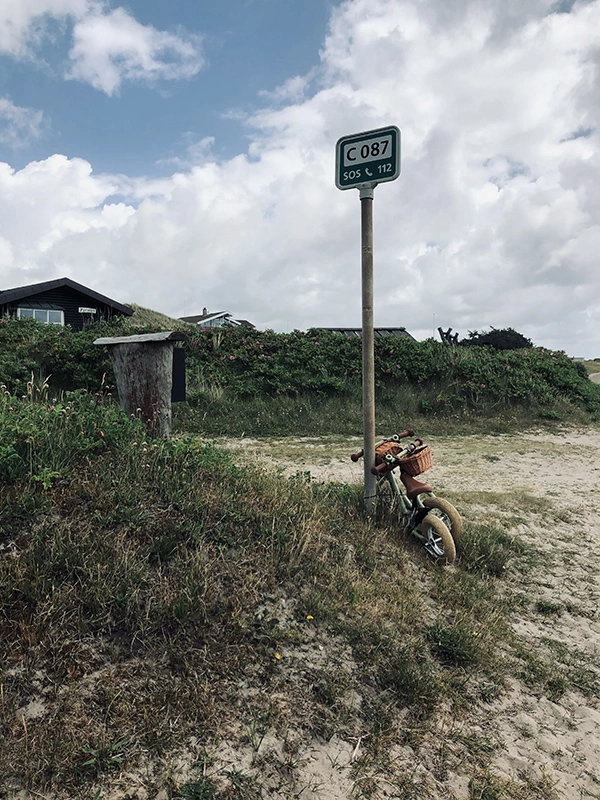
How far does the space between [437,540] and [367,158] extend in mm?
3054

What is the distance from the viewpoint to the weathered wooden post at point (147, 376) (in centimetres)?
517

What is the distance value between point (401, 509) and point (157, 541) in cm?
220

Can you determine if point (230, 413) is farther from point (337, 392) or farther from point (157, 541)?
point (157, 541)

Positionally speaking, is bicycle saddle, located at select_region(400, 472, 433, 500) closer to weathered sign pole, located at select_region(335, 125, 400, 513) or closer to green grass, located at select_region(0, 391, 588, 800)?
weathered sign pole, located at select_region(335, 125, 400, 513)

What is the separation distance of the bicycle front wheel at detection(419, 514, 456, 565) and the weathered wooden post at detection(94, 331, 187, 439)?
2.42 meters

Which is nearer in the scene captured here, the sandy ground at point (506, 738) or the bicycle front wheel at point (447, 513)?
the sandy ground at point (506, 738)

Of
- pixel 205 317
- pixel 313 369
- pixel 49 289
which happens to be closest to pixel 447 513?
pixel 313 369

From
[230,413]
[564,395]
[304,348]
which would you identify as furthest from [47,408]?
[564,395]

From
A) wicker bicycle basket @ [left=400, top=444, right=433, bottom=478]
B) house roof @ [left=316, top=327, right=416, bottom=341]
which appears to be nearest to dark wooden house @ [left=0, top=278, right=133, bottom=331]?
house roof @ [left=316, top=327, right=416, bottom=341]

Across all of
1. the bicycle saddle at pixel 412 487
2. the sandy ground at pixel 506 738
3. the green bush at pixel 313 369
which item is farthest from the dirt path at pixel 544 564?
the green bush at pixel 313 369

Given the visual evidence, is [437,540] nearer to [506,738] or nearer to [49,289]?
[506,738]

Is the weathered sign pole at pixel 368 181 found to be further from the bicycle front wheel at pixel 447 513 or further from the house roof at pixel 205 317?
the house roof at pixel 205 317

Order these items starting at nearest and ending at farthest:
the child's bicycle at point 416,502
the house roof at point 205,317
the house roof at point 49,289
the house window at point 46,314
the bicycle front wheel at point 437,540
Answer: the bicycle front wheel at point 437,540, the child's bicycle at point 416,502, the house roof at point 49,289, the house window at point 46,314, the house roof at point 205,317

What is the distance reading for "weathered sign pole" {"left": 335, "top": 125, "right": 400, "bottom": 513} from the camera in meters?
4.48
